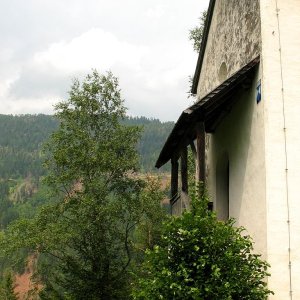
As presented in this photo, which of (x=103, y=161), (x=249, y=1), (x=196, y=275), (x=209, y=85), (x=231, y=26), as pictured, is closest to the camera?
(x=196, y=275)

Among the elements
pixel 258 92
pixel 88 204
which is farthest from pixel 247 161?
pixel 88 204

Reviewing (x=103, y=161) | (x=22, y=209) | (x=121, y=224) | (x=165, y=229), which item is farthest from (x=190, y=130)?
(x=22, y=209)

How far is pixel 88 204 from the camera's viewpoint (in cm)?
2350

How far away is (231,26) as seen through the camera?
13.5 m

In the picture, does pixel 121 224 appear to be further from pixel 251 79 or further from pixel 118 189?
pixel 251 79

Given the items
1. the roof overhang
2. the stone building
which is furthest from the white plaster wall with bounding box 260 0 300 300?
the roof overhang

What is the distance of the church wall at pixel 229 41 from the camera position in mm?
11289

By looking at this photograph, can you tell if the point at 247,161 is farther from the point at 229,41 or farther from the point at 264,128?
the point at 229,41

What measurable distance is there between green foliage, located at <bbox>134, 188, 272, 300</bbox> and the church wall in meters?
4.35

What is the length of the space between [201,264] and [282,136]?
10.7 feet

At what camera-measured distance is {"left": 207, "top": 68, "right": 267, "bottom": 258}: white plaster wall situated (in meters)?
9.98

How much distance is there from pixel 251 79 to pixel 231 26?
319 centimetres

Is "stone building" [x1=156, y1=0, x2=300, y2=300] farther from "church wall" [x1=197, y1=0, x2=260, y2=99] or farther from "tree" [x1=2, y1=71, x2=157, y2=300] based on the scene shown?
"tree" [x1=2, y1=71, x2=157, y2=300]

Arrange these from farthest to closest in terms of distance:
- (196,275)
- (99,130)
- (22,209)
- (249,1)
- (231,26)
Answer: (22,209), (99,130), (231,26), (249,1), (196,275)
